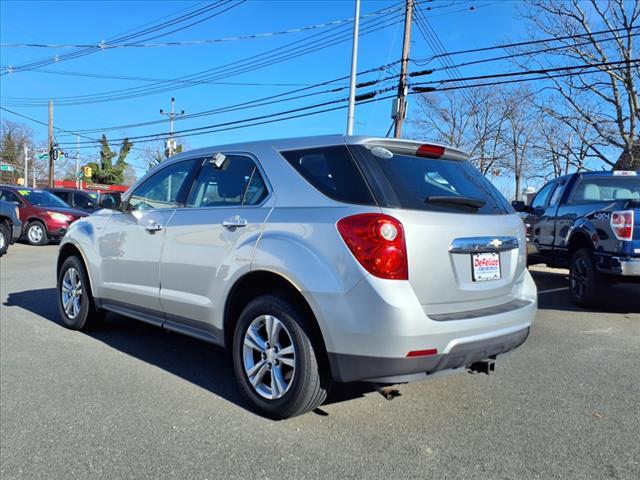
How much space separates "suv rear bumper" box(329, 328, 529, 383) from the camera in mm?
2900

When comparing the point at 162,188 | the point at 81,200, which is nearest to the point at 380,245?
the point at 162,188

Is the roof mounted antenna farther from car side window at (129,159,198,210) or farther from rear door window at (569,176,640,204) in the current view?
rear door window at (569,176,640,204)

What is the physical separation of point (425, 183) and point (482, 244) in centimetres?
52

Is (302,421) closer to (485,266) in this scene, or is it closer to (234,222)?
(234,222)

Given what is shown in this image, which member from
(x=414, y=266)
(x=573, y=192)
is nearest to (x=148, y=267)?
(x=414, y=266)

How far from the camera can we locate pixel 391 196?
3064 millimetres

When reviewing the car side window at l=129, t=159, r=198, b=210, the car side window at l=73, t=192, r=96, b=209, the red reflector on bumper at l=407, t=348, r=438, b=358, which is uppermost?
the car side window at l=129, t=159, r=198, b=210

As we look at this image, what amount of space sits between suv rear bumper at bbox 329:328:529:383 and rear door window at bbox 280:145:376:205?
2.94ft

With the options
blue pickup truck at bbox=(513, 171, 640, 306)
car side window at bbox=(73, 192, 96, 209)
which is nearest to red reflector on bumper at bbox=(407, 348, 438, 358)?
blue pickup truck at bbox=(513, 171, 640, 306)

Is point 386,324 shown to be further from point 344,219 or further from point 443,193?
point 443,193

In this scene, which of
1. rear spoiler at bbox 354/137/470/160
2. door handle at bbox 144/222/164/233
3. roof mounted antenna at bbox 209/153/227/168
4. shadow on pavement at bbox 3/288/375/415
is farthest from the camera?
door handle at bbox 144/222/164/233

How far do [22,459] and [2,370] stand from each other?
1.75 meters

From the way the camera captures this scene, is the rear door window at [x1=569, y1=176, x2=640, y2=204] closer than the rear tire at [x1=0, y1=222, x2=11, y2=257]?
Yes

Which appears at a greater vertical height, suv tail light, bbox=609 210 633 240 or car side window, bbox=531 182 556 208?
car side window, bbox=531 182 556 208
